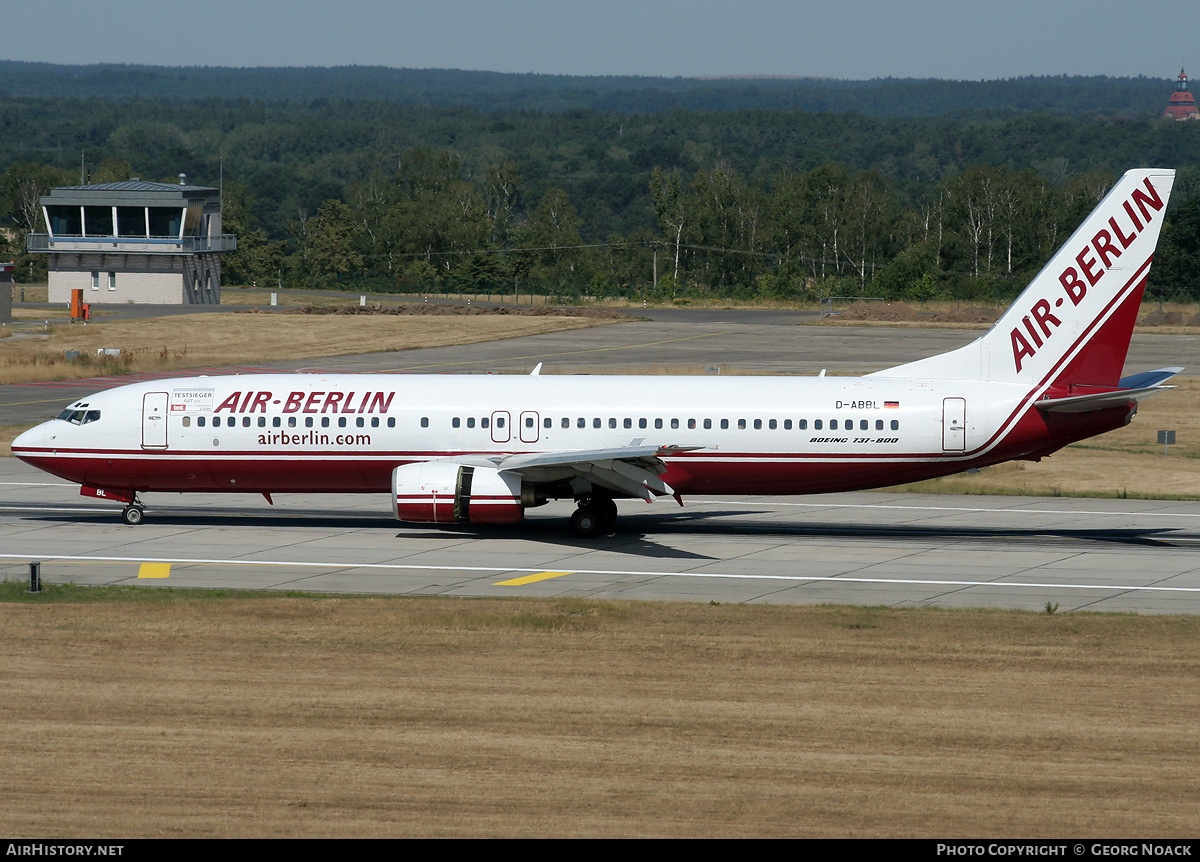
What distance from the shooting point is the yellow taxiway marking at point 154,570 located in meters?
31.9

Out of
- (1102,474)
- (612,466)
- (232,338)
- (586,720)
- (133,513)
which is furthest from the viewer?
(232,338)

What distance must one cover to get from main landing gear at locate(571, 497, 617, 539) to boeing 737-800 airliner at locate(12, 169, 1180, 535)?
0.05 metres

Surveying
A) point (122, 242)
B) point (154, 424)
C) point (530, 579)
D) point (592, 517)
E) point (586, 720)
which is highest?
point (122, 242)

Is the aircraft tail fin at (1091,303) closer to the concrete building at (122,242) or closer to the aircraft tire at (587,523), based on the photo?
the aircraft tire at (587,523)

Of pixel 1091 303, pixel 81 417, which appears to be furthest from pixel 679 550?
pixel 81 417

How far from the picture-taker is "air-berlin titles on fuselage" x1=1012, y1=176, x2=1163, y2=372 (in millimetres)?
36250

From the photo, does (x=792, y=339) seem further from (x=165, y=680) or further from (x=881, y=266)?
(x=165, y=680)

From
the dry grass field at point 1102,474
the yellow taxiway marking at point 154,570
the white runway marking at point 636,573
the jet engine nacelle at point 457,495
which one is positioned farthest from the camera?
the dry grass field at point 1102,474

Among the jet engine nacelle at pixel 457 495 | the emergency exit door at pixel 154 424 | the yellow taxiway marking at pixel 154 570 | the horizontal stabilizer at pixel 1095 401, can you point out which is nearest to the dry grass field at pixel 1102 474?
the horizontal stabilizer at pixel 1095 401

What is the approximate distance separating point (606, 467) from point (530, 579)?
4.54m

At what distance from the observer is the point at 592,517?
36.9 metres

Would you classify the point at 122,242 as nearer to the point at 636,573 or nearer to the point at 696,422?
the point at 696,422

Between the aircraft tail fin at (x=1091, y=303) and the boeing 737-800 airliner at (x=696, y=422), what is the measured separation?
0.12 ft

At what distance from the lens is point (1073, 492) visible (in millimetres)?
45656
